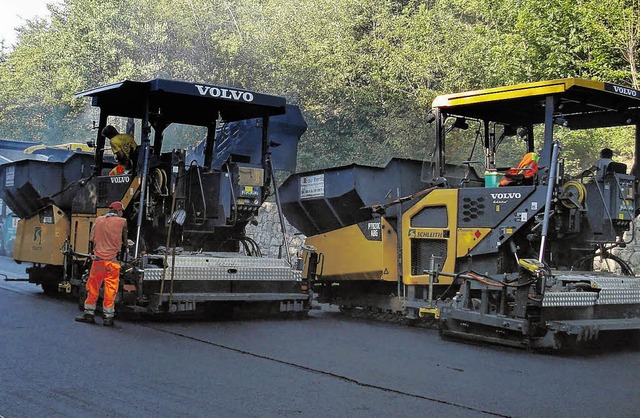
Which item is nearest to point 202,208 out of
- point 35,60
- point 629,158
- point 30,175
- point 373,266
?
point 373,266

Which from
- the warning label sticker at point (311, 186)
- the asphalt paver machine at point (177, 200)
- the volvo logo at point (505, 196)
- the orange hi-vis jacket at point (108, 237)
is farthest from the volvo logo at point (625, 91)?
the orange hi-vis jacket at point (108, 237)

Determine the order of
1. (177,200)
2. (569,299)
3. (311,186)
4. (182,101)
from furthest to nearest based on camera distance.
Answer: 1. (311,186)
2. (182,101)
3. (177,200)
4. (569,299)

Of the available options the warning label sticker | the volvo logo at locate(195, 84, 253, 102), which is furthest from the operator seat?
the volvo logo at locate(195, 84, 253, 102)

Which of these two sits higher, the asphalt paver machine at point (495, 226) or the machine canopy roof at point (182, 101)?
the machine canopy roof at point (182, 101)

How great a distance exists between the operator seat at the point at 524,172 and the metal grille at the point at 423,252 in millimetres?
1169

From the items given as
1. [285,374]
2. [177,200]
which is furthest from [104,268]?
[285,374]

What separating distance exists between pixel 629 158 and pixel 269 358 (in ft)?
25.2

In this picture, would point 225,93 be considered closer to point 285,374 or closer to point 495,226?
point 495,226

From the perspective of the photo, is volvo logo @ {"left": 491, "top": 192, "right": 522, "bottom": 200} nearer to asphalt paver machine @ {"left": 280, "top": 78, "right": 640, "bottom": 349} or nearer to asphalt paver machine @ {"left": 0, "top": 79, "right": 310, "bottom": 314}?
asphalt paver machine @ {"left": 280, "top": 78, "right": 640, "bottom": 349}

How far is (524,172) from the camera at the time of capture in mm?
8727

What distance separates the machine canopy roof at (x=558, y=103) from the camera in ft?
27.8

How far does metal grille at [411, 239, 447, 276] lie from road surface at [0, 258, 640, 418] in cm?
82

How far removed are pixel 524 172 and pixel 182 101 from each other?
468 centimetres

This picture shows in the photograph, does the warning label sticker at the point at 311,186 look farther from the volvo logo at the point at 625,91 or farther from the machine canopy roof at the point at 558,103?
the volvo logo at the point at 625,91
